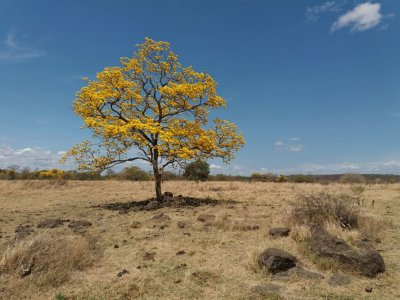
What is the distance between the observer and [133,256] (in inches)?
419

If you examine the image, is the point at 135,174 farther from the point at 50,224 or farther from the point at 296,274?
the point at 296,274

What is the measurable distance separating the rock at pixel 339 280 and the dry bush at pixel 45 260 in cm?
598

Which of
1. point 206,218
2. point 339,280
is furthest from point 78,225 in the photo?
point 339,280

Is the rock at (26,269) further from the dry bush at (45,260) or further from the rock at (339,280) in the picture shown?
the rock at (339,280)

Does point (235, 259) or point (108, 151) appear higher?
point (108, 151)

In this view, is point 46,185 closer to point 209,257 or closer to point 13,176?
point 13,176

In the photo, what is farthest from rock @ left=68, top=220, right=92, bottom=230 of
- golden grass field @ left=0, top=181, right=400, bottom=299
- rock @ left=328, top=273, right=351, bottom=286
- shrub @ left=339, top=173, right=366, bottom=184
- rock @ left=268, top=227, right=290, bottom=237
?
shrub @ left=339, top=173, right=366, bottom=184

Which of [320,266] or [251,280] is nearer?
[251,280]

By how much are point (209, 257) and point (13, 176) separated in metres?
67.9

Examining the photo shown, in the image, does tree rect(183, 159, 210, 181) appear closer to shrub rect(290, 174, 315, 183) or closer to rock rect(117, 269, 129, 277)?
shrub rect(290, 174, 315, 183)

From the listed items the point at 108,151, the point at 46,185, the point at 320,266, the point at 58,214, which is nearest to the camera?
the point at 320,266

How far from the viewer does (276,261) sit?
8953 mm

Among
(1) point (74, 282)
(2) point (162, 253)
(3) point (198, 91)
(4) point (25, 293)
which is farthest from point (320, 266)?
(3) point (198, 91)

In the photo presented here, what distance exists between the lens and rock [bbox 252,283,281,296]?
25.3 ft
